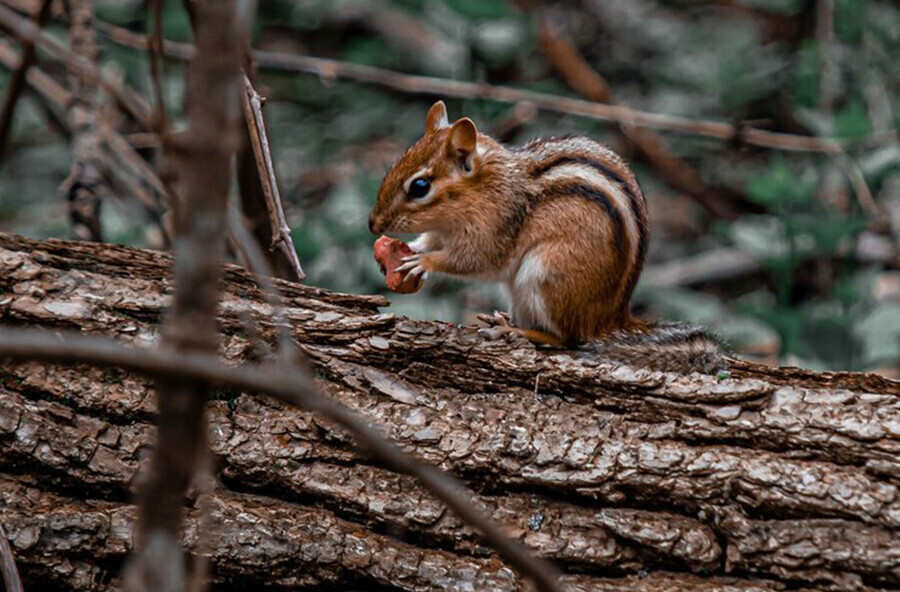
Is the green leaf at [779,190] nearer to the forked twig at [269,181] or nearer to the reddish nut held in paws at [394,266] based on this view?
the reddish nut held in paws at [394,266]

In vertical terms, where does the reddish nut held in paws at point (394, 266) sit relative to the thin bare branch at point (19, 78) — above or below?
below

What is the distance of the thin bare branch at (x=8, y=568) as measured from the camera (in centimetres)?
191

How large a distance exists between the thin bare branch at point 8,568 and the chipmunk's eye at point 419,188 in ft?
5.77

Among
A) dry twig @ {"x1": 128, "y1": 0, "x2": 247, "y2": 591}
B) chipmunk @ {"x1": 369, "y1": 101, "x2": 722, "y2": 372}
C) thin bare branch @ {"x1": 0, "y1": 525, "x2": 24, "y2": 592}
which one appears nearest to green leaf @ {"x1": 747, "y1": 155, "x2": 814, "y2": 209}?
chipmunk @ {"x1": 369, "y1": 101, "x2": 722, "y2": 372}

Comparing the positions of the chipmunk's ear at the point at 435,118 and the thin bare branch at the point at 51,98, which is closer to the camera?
the chipmunk's ear at the point at 435,118

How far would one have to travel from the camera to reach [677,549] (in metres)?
2.29

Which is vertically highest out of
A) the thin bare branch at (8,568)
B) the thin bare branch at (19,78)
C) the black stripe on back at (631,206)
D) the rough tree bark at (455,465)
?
the thin bare branch at (19,78)

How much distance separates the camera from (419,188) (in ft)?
11.2

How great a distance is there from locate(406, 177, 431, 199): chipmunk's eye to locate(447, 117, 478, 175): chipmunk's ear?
13 centimetres

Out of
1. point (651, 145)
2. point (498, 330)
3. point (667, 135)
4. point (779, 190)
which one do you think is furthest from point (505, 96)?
point (498, 330)

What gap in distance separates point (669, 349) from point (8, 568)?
1644 mm

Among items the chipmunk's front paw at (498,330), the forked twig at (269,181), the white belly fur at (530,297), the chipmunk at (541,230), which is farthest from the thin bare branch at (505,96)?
the forked twig at (269,181)

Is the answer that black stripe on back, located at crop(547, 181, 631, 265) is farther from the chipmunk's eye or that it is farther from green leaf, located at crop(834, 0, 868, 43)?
green leaf, located at crop(834, 0, 868, 43)

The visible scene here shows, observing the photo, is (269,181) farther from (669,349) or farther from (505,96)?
(505,96)
